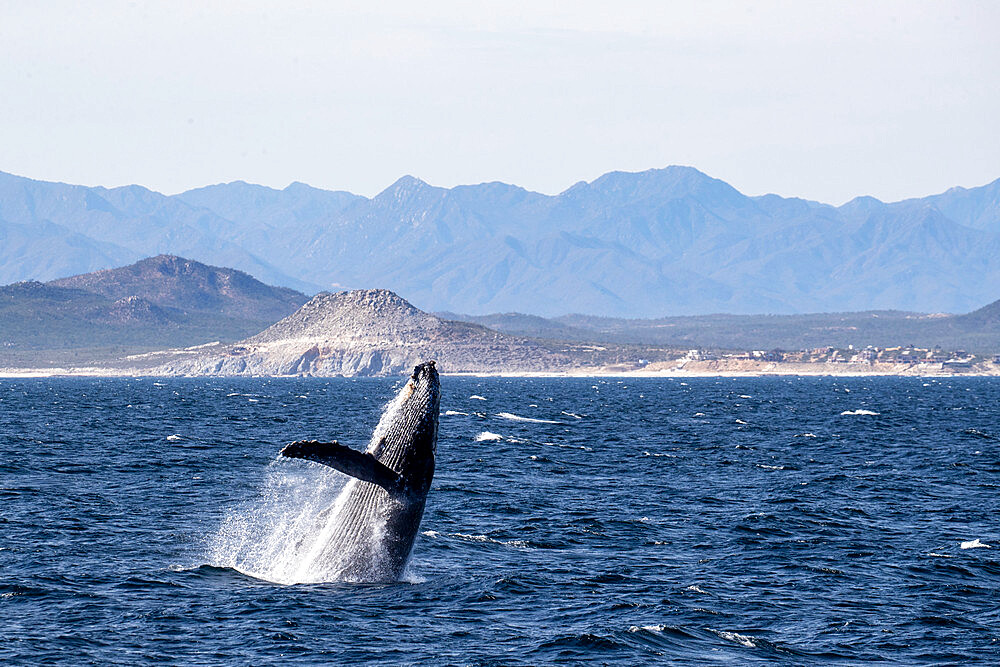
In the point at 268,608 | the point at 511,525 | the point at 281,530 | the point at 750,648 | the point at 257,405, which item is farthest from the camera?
the point at 257,405

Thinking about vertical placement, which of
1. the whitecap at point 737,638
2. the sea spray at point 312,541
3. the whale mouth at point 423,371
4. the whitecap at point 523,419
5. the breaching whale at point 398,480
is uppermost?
the whale mouth at point 423,371

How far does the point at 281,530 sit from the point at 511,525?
728cm

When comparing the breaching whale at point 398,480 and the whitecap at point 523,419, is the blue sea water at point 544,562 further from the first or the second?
the whitecap at point 523,419

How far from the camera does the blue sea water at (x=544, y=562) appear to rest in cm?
2333

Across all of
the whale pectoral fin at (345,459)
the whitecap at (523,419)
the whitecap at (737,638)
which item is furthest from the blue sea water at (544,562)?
the whitecap at (523,419)

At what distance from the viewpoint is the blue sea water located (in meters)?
23.3

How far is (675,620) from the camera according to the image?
2545 centimetres

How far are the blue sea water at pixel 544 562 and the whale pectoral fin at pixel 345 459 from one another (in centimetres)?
299

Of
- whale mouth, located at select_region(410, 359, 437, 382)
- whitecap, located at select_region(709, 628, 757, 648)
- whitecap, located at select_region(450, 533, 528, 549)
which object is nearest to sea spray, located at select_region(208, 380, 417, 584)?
whale mouth, located at select_region(410, 359, 437, 382)

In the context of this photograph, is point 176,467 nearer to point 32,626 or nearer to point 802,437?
point 32,626

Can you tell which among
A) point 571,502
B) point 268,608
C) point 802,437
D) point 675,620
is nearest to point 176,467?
point 571,502

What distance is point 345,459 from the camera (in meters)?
21.9

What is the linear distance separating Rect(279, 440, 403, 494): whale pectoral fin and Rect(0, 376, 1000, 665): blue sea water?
118 inches

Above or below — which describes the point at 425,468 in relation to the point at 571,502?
above
